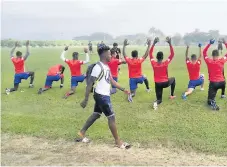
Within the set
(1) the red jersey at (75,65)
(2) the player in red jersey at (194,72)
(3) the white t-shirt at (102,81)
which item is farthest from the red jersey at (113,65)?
(3) the white t-shirt at (102,81)

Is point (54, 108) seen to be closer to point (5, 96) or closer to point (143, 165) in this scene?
point (5, 96)

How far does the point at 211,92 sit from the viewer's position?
38.0 ft

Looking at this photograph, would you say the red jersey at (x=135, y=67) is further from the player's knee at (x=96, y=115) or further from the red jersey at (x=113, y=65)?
the player's knee at (x=96, y=115)

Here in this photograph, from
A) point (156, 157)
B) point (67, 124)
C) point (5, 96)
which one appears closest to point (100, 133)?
point (67, 124)

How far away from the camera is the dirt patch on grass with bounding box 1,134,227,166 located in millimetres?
8070

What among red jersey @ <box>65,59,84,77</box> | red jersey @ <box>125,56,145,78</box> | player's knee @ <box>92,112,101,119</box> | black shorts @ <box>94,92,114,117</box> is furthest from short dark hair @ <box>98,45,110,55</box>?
red jersey @ <box>65,59,84,77</box>

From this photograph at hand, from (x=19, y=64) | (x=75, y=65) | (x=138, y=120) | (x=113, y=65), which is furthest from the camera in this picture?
(x=19, y=64)

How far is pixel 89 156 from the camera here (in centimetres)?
852

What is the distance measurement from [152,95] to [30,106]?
199 inches

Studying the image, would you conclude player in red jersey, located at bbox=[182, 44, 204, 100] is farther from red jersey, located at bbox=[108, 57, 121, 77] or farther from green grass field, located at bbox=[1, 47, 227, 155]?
red jersey, located at bbox=[108, 57, 121, 77]

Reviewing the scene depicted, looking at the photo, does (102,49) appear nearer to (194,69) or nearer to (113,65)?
(194,69)

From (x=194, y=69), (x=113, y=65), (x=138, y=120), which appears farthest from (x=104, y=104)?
(x=113, y=65)

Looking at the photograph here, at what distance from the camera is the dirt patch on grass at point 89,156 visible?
26.5ft

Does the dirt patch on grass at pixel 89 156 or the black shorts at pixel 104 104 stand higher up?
the black shorts at pixel 104 104
